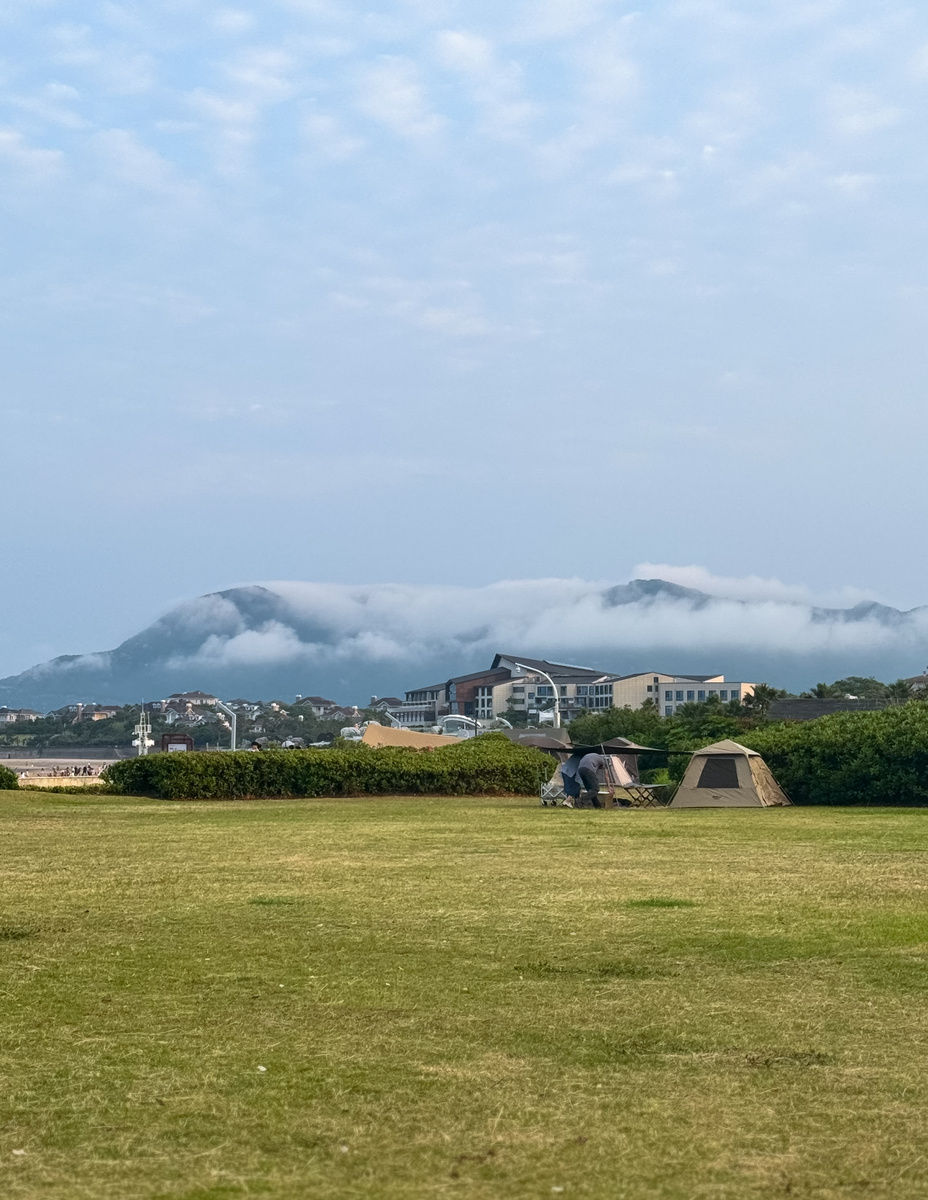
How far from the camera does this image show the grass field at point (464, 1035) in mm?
4156

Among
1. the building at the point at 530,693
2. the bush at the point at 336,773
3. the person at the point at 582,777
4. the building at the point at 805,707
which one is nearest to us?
the person at the point at 582,777

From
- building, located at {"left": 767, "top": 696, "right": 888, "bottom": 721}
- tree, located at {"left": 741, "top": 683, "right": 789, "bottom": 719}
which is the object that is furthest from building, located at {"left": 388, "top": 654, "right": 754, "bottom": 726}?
tree, located at {"left": 741, "top": 683, "right": 789, "bottom": 719}

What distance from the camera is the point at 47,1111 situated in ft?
15.7

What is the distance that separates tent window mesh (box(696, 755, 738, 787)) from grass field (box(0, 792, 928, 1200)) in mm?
17081

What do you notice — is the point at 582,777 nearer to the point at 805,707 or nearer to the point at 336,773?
the point at 336,773

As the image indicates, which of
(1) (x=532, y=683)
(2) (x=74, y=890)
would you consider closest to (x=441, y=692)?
(1) (x=532, y=683)

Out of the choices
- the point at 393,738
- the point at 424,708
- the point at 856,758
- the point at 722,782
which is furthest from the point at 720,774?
the point at 424,708

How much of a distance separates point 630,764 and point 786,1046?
1196 inches

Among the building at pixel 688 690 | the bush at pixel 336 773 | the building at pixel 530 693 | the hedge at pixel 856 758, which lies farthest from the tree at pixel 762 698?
the building at pixel 530 693

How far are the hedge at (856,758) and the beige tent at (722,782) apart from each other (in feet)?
4.07

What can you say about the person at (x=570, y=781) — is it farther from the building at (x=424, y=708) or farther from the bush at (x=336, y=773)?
the building at (x=424, y=708)

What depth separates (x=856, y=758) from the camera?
29922 mm

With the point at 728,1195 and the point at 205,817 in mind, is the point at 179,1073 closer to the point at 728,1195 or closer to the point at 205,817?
the point at 728,1195

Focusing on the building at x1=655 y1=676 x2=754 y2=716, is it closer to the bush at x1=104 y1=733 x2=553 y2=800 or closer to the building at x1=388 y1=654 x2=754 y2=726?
the building at x1=388 y1=654 x2=754 y2=726
